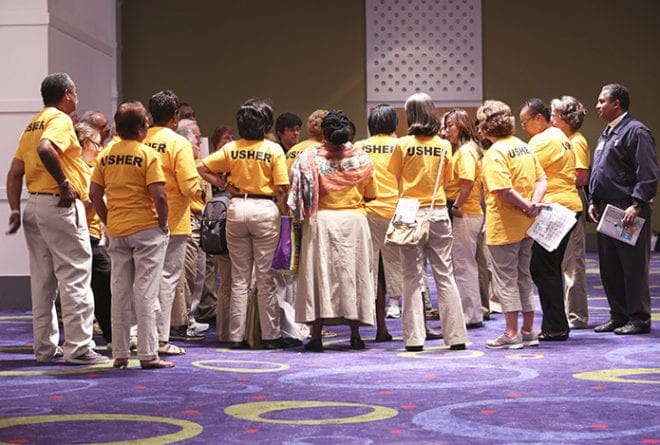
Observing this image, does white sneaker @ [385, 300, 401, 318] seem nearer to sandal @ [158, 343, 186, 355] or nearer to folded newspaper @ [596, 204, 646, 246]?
folded newspaper @ [596, 204, 646, 246]

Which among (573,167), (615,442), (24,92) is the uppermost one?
(24,92)

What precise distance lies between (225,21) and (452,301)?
34.3ft

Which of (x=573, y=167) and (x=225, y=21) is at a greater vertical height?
(x=225, y=21)

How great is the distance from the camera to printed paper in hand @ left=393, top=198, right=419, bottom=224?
6207 millimetres

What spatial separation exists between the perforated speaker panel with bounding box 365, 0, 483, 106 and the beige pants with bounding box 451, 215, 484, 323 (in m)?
8.66

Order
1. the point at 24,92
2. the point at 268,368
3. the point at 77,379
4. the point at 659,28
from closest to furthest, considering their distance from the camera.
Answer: the point at 77,379 → the point at 268,368 → the point at 24,92 → the point at 659,28

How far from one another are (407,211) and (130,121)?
1.66m

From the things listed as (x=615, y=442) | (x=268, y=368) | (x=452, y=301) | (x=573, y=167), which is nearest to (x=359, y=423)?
(x=615, y=442)

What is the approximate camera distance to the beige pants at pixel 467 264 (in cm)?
732

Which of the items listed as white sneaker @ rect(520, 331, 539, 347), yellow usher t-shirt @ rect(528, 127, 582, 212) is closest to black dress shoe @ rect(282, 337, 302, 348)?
white sneaker @ rect(520, 331, 539, 347)

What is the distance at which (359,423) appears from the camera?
13.4 feet

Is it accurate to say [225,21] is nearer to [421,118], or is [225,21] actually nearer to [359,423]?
[421,118]

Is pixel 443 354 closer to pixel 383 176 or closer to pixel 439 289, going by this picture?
pixel 439 289

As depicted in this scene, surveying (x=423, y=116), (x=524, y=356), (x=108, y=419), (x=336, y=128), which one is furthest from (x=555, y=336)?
(x=108, y=419)
